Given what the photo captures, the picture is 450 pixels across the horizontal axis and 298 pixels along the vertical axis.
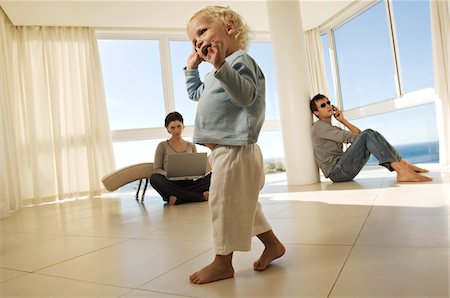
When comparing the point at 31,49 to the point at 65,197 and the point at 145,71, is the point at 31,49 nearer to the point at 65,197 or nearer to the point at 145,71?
the point at 145,71

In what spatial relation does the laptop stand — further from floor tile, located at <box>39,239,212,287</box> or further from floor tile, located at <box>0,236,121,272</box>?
floor tile, located at <box>39,239,212,287</box>

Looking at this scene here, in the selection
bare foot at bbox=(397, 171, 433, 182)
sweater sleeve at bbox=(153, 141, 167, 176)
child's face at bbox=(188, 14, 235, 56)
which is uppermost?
child's face at bbox=(188, 14, 235, 56)

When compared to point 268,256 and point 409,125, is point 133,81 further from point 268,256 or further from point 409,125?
point 409,125

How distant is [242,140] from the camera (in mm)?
942

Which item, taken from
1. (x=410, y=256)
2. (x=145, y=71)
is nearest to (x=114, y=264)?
(x=410, y=256)

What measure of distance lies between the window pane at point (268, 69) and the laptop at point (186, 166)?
11.2 feet

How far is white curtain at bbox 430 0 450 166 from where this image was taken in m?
3.65

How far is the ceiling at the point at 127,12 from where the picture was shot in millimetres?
4355

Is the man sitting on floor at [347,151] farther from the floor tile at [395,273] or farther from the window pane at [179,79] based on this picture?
the window pane at [179,79]

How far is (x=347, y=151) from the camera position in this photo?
304 centimetres

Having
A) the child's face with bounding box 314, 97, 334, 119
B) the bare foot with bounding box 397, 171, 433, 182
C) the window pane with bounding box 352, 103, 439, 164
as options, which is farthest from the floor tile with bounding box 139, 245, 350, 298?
the window pane with bounding box 352, 103, 439, 164

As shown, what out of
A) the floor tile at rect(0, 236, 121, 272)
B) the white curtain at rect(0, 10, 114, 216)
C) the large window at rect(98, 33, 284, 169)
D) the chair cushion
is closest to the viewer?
the floor tile at rect(0, 236, 121, 272)

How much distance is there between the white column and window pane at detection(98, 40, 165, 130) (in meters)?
2.78

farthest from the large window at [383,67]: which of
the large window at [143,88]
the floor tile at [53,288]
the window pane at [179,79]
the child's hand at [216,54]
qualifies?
the floor tile at [53,288]
